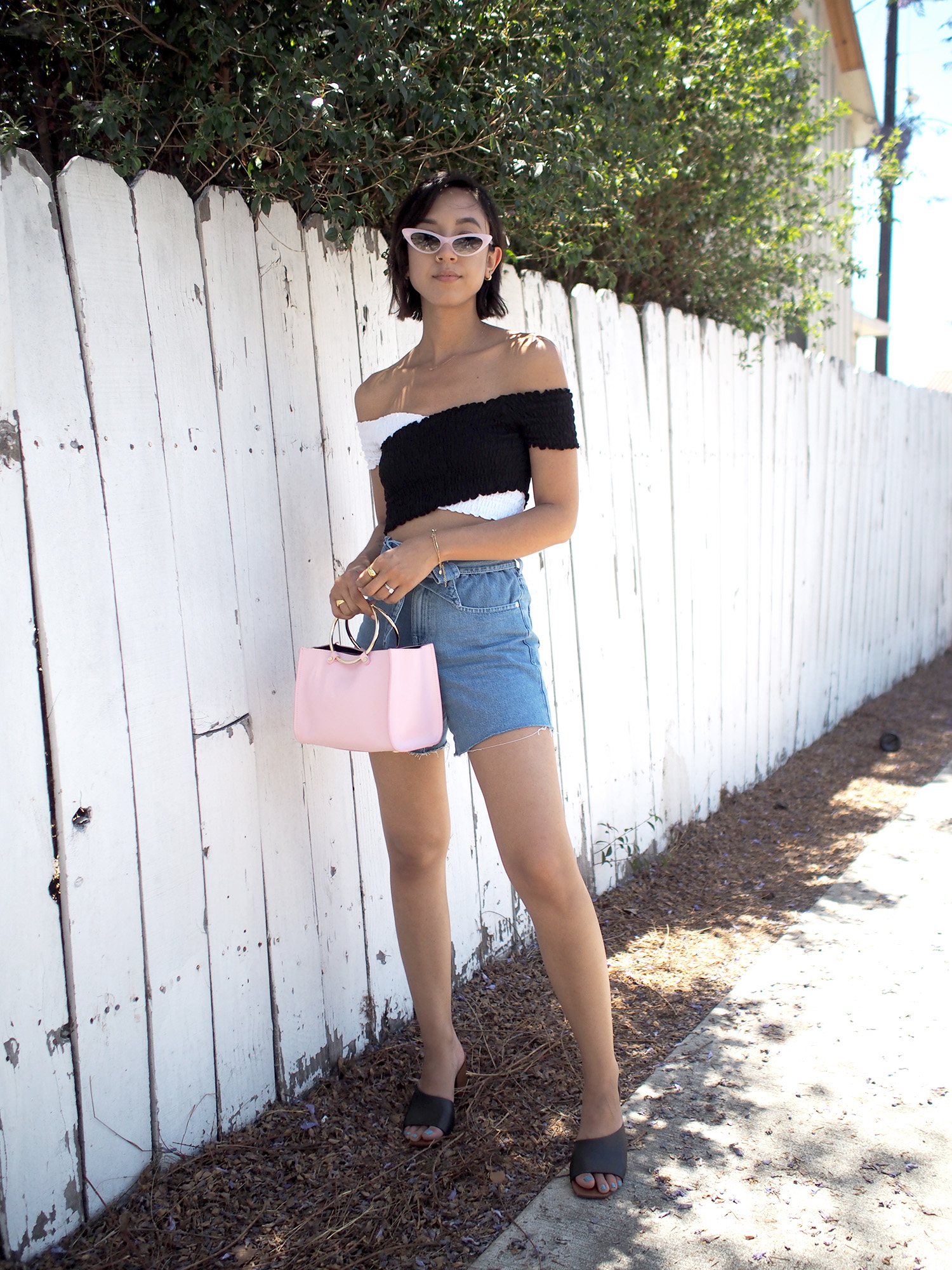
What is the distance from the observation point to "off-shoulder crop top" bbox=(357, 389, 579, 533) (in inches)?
82.7

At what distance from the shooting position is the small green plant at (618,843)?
145 inches

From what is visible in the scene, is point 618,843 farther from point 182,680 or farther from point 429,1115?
point 182,680

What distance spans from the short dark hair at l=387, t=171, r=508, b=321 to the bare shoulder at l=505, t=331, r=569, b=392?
30 centimetres

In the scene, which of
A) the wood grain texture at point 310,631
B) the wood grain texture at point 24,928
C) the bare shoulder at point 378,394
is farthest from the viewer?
the wood grain texture at point 310,631

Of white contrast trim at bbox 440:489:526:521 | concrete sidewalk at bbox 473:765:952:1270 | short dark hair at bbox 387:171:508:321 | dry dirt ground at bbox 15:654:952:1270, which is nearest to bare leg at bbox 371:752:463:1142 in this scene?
dry dirt ground at bbox 15:654:952:1270

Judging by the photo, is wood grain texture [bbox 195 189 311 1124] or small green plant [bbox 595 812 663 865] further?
small green plant [bbox 595 812 663 865]

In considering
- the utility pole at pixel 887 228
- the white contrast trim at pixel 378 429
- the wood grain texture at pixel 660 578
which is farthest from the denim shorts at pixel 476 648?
the utility pole at pixel 887 228

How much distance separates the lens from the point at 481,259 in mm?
2180

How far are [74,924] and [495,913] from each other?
1.50 metres

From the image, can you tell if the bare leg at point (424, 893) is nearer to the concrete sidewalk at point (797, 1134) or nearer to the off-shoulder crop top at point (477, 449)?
the concrete sidewalk at point (797, 1134)

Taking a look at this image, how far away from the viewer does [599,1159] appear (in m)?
2.09

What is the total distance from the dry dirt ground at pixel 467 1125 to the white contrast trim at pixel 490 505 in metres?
1.40

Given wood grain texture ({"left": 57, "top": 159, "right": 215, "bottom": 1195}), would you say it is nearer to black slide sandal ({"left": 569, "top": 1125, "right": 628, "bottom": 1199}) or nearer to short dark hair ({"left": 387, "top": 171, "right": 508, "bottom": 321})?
short dark hair ({"left": 387, "top": 171, "right": 508, "bottom": 321})

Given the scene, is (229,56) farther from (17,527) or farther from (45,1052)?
(45,1052)
